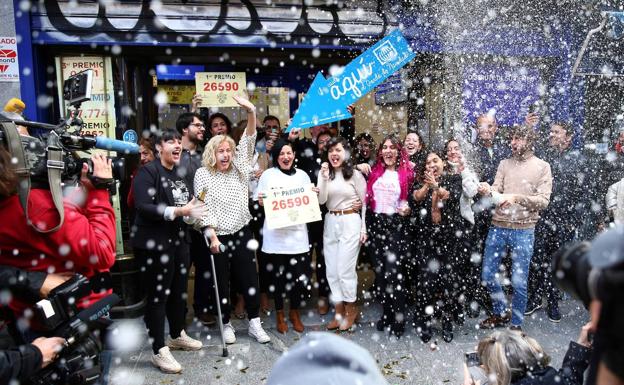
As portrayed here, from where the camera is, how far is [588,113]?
7504 millimetres

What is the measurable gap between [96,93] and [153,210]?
2.88m

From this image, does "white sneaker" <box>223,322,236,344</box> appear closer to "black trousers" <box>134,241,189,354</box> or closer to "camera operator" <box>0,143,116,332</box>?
"black trousers" <box>134,241,189,354</box>

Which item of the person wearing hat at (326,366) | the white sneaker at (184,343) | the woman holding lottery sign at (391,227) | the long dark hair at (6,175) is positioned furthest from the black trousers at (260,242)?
the person wearing hat at (326,366)

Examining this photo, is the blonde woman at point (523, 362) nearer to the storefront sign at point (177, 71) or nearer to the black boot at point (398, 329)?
the black boot at point (398, 329)

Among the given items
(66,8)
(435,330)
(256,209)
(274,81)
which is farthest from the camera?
(274,81)

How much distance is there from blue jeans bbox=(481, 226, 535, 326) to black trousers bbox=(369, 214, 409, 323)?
0.91 metres

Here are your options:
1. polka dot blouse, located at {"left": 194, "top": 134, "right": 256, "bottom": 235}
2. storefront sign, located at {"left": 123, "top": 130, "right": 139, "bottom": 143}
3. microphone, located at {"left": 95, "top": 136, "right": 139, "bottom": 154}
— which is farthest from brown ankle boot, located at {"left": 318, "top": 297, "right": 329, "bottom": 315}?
microphone, located at {"left": 95, "top": 136, "right": 139, "bottom": 154}

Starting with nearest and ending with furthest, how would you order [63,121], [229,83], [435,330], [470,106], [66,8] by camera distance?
[63,121], [435,330], [66,8], [229,83], [470,106]

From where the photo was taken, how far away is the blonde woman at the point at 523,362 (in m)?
2.36

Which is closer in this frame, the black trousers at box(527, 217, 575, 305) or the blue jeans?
the blue jeans

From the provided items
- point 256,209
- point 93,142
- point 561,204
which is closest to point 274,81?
point 256,209

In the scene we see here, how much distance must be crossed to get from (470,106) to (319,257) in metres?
3.27

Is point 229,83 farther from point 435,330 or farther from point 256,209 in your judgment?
point 435,330

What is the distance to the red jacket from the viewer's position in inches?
87.7
